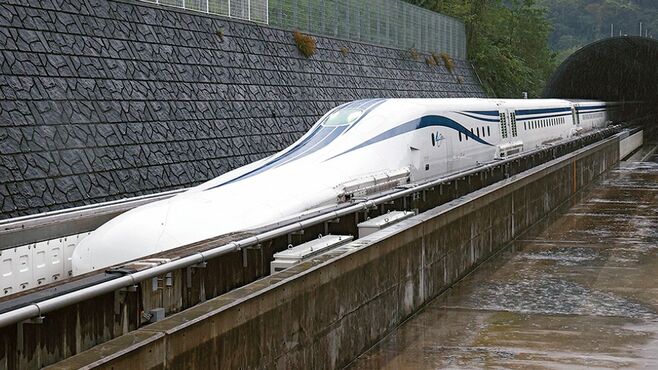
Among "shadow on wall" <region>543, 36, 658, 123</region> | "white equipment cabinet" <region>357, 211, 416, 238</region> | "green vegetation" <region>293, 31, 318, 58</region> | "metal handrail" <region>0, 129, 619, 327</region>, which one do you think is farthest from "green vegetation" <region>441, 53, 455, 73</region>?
"white equipment cabinet" <region>357, 211, 416, 238</region>

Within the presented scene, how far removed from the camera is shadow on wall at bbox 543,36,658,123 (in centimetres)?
6765

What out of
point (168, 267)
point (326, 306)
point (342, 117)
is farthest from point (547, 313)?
point (342, 117)

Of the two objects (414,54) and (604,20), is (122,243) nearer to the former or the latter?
(414,54)

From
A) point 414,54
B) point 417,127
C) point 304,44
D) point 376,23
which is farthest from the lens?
point 414,54

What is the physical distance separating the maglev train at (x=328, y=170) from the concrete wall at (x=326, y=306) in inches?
83.9

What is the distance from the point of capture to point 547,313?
488 inches

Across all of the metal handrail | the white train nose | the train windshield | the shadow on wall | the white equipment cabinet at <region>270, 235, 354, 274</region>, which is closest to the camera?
the metal handrail

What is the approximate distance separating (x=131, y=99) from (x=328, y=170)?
9083 millimetres

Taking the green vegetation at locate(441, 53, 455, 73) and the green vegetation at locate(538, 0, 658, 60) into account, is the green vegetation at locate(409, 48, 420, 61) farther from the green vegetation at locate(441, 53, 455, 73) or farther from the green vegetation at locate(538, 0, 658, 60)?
the green vegetation at locate(538, 0, 658, 60)

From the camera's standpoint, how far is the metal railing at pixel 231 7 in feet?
95.3

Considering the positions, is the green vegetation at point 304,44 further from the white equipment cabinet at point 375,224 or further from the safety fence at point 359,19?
the white equipment cabinet at point 375,224

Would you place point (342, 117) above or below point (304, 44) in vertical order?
below

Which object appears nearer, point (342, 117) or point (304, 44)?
point (342, 117)

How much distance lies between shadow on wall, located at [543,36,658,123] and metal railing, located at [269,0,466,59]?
10.1 m
